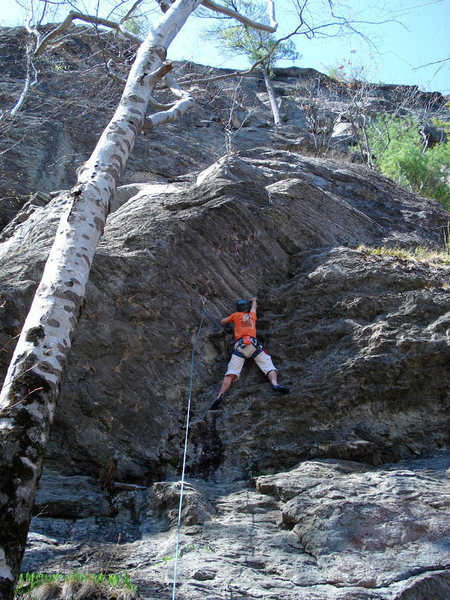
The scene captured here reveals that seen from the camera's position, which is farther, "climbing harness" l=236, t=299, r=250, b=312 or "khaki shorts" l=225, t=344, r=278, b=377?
"climbing harness" l=236, t=299, r=250, b=312

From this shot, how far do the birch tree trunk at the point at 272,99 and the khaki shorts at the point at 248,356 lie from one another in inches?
736

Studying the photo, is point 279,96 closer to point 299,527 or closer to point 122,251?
point 122,251

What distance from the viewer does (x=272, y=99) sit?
2700 cm

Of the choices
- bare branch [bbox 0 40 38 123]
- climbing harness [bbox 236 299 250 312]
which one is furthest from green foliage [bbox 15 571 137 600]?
bare branch [bbox 0 40 38 123]

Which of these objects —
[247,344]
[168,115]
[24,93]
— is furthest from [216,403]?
[24,93]

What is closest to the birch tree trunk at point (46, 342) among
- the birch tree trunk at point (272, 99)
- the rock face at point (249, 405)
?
the rock face at point (249, 405)

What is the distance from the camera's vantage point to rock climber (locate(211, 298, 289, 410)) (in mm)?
6932

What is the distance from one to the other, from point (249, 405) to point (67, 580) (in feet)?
10.9

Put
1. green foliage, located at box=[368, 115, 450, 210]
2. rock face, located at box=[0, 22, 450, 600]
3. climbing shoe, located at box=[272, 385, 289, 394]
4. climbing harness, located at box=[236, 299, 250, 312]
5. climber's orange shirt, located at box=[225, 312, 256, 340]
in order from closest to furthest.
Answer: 1. rock face, located at box=[0, 22, 450, 600]
2. climbing shoe, located at box=[272, 385, 289, 394]
3. climber's orange shirt, located at box=[225, 312, 256, 340]
4. climbing harness, located at box=[236, 299, 250, 312]
5. green foliage, located at box=[368, 115, 450, 210]

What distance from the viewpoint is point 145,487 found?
19.0ft

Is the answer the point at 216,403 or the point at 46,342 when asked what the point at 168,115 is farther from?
the point at 46,342

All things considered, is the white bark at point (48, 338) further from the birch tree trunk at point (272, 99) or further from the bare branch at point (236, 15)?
the birch tree trunk at point (272, 99)

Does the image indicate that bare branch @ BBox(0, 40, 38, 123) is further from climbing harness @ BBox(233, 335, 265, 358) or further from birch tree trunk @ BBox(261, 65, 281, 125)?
birch tree trunk @ BBox(261, 65, 281, 125)

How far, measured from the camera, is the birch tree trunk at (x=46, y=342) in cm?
322
